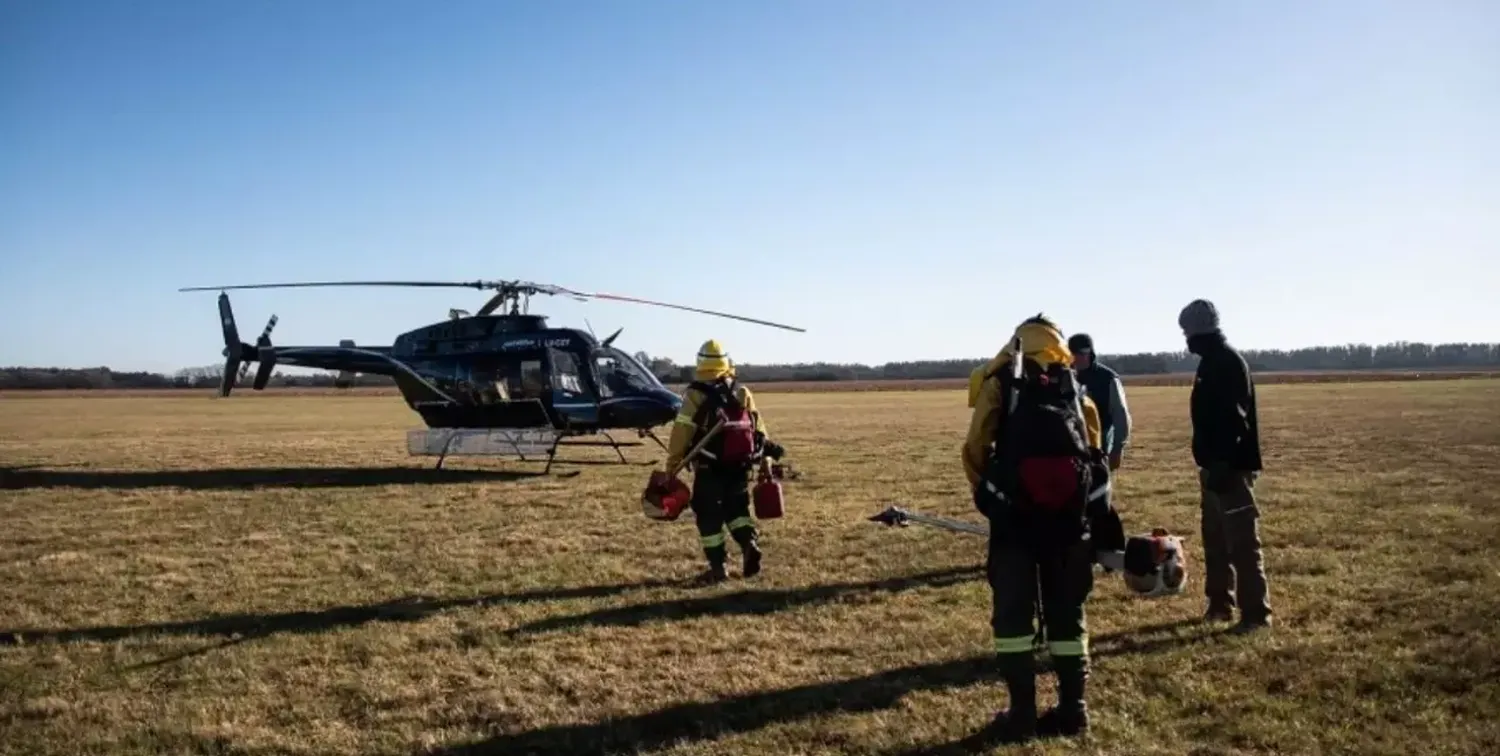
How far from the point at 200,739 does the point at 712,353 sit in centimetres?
449

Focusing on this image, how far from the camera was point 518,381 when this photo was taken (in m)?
16.3

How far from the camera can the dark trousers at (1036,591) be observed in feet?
15.3

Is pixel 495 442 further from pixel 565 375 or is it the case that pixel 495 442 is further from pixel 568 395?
pixel 565 375

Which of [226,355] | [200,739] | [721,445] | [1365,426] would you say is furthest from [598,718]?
[1365,426]

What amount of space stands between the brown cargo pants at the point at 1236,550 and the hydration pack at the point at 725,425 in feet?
10.9

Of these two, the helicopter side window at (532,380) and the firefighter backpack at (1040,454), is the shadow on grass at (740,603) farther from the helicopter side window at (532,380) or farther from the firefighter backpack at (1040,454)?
the helicopter side window at (532,380)

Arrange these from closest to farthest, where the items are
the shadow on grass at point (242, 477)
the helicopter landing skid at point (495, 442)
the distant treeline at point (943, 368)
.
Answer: the shadow on grass at point (242, 477) < the helicopter landing skid at point (495, 442) < the distant treeline at point (943, 368)

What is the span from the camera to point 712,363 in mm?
8203

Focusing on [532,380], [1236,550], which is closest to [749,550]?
[1236,550]

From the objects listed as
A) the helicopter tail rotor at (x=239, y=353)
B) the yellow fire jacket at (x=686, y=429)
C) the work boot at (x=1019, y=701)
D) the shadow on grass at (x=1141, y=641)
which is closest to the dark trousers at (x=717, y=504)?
the yellow fire jacket at (x=686, y=429)

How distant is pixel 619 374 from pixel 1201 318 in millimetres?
11177

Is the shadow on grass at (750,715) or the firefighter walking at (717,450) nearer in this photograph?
the shadow on grass at (750,715)

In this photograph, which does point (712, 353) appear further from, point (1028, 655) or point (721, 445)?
point (1028, 655)

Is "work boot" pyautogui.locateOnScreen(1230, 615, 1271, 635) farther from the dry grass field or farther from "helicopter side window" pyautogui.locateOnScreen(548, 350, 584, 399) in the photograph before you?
"helicopter side window" pyautogui.locateOnScreen(548, 350, 584, 399)
